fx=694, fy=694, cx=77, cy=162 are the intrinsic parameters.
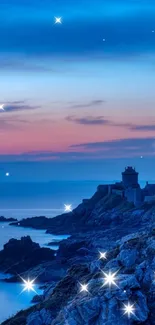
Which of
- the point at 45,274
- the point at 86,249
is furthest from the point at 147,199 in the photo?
the point at 45,274

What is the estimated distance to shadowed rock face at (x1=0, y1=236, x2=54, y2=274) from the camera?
71750mm

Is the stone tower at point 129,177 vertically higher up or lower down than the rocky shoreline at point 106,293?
higher up

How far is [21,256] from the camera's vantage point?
76.1 metres

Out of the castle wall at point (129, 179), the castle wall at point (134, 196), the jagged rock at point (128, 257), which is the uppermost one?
the castle wall at point (129, 179)

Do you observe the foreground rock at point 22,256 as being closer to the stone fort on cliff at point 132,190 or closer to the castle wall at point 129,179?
the stone fort on cliff at point 132,190

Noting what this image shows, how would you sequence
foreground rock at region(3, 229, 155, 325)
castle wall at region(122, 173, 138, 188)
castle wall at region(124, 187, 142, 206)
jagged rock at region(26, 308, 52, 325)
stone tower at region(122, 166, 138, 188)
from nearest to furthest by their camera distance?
1. foreground rock at region(3, 229, 155, 325)
2. jagged rock at region(26, 308, 52, 325)
3. castle wall at region(124, 187, 142, 206)
4. stone tower at region(122, 166, 138, 188)
5. castle wall at region(122, 173, 138, 188)

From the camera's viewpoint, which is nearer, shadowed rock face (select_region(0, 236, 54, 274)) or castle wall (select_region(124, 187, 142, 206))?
shadowed rock face (select_region(0, 236, 54, 274))

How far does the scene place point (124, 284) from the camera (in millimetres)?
27000

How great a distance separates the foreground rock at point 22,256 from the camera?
235 feet

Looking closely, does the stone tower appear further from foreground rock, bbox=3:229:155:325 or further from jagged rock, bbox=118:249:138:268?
jagged rock, bbox=118:249:138:268

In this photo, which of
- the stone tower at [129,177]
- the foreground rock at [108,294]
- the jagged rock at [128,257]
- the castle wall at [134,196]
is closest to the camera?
the foreground rock at [108,294]

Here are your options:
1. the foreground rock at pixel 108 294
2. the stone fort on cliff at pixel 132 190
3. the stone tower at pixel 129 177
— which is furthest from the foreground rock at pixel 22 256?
the stone tower at pixel 129 177

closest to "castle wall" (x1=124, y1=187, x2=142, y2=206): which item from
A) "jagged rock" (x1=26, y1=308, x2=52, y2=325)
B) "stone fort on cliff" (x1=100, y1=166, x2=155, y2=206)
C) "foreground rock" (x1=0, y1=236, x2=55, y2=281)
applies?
"stone fort on cliff" (x1=100, y1=166, x2=155, y2=206)

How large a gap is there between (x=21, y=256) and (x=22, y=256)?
34cm
